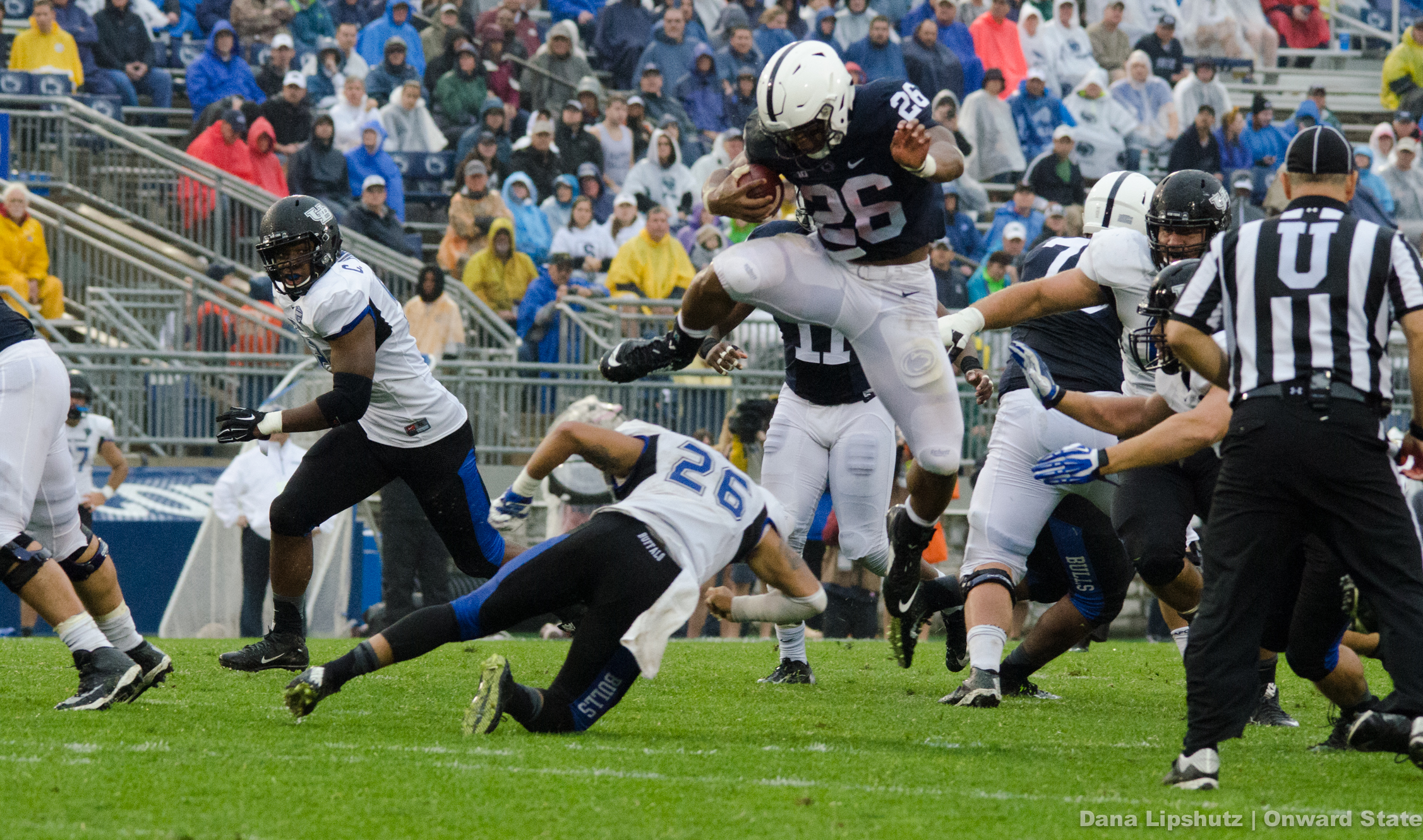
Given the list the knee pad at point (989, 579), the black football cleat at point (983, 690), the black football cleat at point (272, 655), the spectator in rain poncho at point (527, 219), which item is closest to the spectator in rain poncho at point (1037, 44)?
the spectator in rain poncho at point (527, 219)

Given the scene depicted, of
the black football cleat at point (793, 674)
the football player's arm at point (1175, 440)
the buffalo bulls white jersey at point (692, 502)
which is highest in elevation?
the football player's arm at point (1175, 440)

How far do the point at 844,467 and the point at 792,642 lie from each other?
931 mm

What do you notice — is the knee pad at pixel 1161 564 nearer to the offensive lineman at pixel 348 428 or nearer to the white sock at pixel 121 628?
the offensive lineman at pixel 348 428

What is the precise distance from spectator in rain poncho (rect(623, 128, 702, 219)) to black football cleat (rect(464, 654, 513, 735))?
36.0 feet

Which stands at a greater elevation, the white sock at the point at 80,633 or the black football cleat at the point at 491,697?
the black football cleat at the point at 491,697

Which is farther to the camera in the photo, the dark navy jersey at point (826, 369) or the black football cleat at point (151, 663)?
the dark navy jersey at point (826, 369)

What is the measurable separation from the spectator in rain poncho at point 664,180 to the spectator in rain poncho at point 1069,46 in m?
5.37

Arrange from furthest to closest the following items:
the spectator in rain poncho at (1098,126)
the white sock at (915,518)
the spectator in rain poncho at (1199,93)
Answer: the spectator in rain poncho at (1199,93), the spectator in rain poncho at (1098,126), the white sock at (915,518)

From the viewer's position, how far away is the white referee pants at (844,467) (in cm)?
698

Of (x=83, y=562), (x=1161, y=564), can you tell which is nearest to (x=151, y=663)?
(x=83, y=562)

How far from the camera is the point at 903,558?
670 cm

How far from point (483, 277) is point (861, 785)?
1021 centimetres

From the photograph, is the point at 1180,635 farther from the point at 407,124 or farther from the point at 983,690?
the point at 407,124

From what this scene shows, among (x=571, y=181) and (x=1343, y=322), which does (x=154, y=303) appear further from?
(x=1343, y=322)
